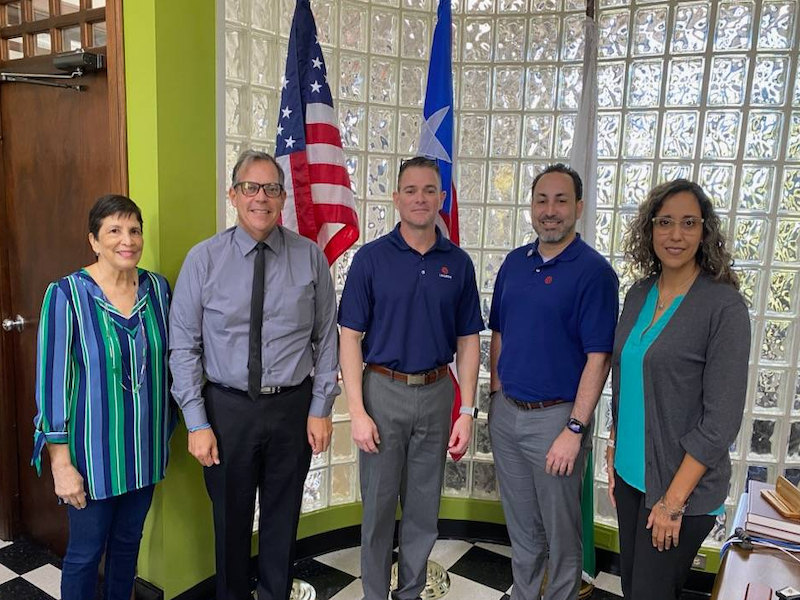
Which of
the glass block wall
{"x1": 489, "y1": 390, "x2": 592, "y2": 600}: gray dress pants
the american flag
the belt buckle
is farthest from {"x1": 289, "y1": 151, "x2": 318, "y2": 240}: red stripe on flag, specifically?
{"x1": 489, "y1": 390, "x2": 592, "y2": 600}: gray dress pants

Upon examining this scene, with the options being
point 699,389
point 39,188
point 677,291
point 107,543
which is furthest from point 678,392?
point 39,188

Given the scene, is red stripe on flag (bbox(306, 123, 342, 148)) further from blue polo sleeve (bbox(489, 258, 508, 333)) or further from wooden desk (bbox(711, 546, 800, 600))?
wooden desk (bbox(711, 546, 800, 600))

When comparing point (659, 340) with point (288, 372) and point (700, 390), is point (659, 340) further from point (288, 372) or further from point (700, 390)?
point (288, 372)

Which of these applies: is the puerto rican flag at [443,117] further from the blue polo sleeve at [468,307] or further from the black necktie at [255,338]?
the black necktie at [255,338]

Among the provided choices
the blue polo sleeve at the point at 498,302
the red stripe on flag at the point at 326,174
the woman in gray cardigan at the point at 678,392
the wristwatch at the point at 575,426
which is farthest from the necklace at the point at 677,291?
the red stripe on flag at the point at 326,174

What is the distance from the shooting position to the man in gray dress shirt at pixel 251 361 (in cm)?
189

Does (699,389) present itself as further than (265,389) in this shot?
No

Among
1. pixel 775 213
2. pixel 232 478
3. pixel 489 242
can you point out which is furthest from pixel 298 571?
pixel 775 213

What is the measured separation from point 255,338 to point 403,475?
30.0 inches

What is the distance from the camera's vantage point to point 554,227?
1962 millimetres

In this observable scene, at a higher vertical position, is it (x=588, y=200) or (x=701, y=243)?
(x=588, y=200)

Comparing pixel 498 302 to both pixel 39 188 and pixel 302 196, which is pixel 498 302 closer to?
pixel 302 196

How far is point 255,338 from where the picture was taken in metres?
1.89

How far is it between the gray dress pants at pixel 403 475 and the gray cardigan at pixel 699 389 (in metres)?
0.75
